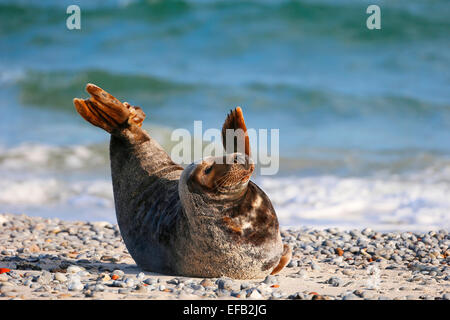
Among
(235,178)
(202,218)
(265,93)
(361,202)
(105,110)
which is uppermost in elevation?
(265,93)

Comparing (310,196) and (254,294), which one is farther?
(310,196)

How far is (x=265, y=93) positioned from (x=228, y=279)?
1137cm

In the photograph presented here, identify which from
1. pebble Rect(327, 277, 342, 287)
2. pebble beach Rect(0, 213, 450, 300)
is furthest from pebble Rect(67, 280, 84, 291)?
pebble Rect(327, 277, 342, 287)

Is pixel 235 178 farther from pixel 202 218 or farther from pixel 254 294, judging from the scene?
pixel 254 294

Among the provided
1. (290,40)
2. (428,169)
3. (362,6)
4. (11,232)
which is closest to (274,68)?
(290,40)

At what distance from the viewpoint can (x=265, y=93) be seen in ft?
50.1

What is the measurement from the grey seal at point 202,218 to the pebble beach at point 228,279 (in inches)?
5.2

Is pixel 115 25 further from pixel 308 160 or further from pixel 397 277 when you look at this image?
pixel 397 277

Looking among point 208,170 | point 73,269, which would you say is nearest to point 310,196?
point 73,269

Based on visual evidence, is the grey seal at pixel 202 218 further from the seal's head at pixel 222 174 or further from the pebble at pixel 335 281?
the pebble at pixel 335 281

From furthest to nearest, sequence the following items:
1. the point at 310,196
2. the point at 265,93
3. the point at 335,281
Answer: the point at 265,93 → the point at 310,196 → the point at 335,281

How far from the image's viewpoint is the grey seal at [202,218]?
4.20 meters

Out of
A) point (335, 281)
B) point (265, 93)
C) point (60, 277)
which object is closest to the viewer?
point (60, 277)
